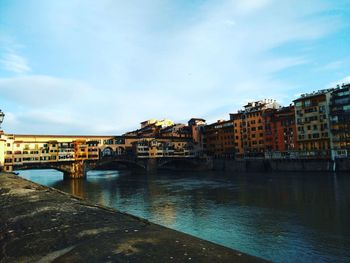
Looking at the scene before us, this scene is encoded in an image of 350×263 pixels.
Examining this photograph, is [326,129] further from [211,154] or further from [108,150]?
[108,150]

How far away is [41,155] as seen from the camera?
276ft

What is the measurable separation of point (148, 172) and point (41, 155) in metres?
33.8

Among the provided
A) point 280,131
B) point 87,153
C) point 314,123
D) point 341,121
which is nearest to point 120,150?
point 87,153

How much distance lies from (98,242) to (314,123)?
83.3 meters

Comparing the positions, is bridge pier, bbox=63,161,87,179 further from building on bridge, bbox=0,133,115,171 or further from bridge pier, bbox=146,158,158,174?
bridge pier, bbox=146,158,158,174

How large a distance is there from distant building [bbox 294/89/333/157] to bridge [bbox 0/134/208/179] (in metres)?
37.5

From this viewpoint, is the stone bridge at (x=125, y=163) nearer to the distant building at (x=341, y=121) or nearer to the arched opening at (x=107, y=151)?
the arched opening at (x=107, y=151)

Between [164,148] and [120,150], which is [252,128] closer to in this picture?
[164,148]

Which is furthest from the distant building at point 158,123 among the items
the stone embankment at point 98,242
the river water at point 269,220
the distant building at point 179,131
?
the stone embankment at point 98,242

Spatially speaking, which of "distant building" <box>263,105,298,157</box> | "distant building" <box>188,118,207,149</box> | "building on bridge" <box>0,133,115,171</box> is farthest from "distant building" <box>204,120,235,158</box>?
"building on bridge" <box>0,133,115,171</box>

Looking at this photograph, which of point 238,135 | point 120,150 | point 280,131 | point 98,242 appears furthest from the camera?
point 120,150

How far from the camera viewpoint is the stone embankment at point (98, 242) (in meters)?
6.11

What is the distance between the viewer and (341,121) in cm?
7494

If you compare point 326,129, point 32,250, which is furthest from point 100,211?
point 326,129
